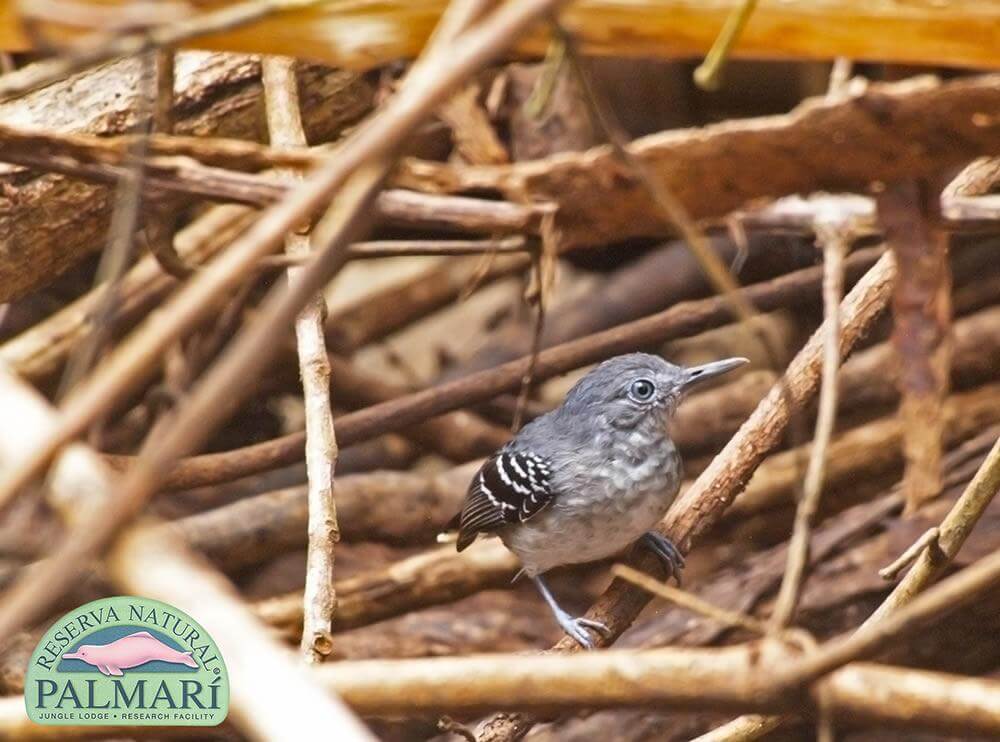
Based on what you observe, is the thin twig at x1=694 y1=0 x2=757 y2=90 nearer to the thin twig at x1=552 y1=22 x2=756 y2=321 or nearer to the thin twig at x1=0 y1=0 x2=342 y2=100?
the thin twig at x1=552 y1=22 x2=756 y2=321

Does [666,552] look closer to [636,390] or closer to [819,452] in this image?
[636,390]

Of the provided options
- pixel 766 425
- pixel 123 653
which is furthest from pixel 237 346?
pixel 766 425

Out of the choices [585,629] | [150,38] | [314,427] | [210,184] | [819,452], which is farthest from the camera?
[585,629]

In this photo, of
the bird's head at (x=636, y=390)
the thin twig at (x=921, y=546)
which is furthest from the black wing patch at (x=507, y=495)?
the thin twig at (x=921, y=546)

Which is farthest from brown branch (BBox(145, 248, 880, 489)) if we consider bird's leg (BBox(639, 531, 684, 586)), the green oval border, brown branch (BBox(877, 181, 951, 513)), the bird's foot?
brown branch (BBox(877, 181, 951, 513))

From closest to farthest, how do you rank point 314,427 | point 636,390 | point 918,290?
point 918,290 → point 314,427 → point 636,390
